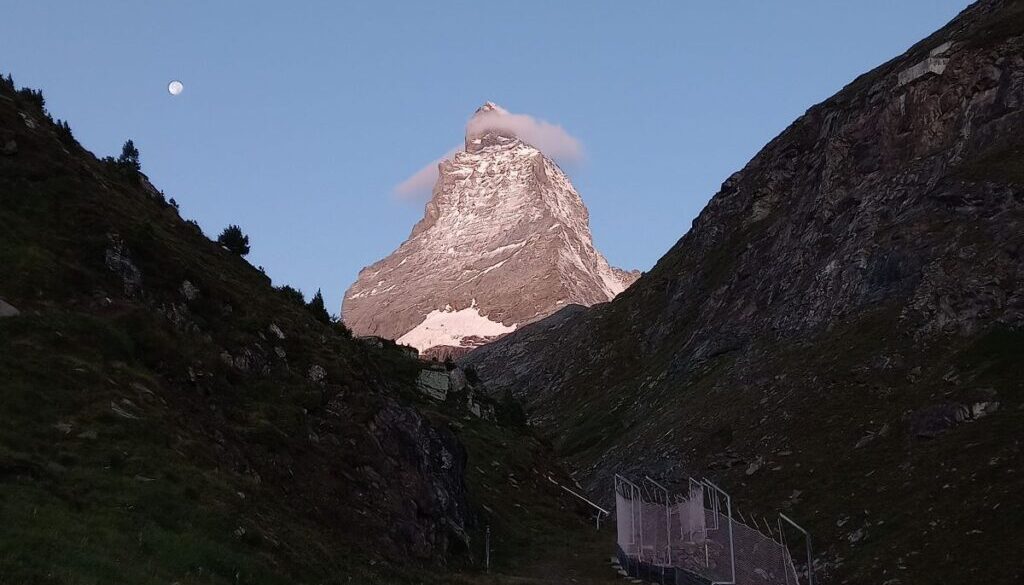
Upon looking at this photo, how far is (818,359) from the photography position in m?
66.3

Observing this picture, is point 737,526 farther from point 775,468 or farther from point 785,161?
point 785,161

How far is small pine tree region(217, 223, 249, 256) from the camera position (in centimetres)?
5700

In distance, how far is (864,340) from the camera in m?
63.2

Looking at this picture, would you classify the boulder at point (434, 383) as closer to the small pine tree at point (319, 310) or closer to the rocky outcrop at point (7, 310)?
the small pine tree at point (319, 310)

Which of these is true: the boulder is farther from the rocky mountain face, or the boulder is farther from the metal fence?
the metal fence

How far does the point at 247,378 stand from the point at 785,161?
297 ft

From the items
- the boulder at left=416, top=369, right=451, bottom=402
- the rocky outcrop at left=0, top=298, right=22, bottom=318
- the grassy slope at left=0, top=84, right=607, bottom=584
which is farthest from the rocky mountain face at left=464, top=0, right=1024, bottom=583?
the rocky outcrop at left=0, top=298, right=22, bottom=318

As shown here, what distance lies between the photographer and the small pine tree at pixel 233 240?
57.0m

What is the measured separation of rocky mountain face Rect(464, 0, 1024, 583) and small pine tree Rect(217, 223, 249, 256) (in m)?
34.5

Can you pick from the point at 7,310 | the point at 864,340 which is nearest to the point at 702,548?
the point at 7,310

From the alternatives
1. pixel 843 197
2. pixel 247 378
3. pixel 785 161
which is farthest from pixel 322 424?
pixel 785 161

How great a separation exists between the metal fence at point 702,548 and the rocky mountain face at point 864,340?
606 centimetres

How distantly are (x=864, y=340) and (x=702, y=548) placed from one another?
36.1 metres

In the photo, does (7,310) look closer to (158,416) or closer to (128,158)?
(158,416)
